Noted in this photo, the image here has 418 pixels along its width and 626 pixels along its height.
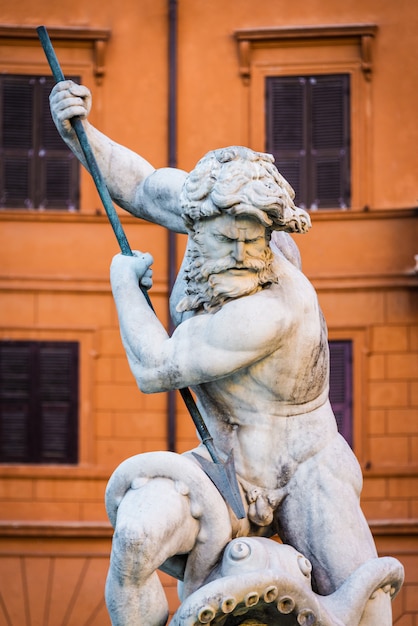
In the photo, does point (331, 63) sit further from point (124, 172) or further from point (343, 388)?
point (124, 172)

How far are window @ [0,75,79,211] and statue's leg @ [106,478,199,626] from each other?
17180mm

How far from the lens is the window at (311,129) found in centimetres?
2353

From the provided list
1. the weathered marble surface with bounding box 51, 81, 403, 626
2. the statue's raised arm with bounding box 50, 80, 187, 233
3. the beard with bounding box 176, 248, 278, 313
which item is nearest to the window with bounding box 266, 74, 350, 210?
the statue's raised arm with bounding box 50, 80, 187, 233

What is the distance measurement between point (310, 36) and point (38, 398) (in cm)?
503

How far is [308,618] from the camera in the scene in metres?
6.56

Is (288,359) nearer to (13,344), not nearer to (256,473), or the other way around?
(256,473)

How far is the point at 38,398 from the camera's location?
23797 mm

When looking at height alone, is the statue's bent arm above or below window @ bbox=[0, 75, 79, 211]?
below

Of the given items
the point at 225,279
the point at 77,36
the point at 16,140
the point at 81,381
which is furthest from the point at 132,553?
the point at 16,140

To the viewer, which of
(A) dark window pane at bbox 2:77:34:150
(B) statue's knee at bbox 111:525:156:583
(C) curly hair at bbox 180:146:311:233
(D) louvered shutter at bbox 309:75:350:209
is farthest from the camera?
(A) dark window pane at bbox 2:77:34:150

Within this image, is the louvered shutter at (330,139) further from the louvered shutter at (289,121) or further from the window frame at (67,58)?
the window frame at (67,58)

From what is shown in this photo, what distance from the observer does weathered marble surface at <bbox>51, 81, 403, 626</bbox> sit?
6.52 m

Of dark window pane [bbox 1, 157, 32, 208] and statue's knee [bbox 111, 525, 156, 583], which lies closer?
statue's knee [bbox 111, 525, 156, 583]

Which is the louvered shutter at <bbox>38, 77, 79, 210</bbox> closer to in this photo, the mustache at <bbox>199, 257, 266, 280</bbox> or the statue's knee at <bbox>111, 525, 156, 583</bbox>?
the mustache at <bbox>199, 257, 266, 280</bbox>
